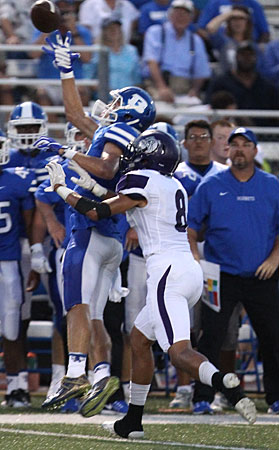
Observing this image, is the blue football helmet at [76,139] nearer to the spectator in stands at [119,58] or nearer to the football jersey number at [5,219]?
the football jersey number at [5,219]

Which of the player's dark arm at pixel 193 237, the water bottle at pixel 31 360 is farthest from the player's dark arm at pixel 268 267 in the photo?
the water bottle at pixel 31 360

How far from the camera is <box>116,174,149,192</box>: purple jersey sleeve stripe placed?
547 centimetres

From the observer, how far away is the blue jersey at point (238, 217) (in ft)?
23.3

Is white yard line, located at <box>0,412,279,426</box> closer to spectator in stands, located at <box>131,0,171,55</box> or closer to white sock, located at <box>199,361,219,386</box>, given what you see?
white sock, located at <box>199,361,219,386</box>

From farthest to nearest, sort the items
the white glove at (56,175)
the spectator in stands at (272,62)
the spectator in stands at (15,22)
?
1. the spectator in stands at (272,62)
2. the spectator in stands at (15,22)
3. the white glove at (56,175)

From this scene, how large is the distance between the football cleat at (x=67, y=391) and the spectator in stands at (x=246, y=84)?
5.04 metres

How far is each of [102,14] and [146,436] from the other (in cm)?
589

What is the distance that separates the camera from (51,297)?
297 inches

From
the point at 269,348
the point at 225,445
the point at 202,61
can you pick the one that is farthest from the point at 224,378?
the point at 202,61

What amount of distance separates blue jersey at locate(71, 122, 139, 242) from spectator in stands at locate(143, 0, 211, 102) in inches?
159

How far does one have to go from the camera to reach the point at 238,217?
7129 mm

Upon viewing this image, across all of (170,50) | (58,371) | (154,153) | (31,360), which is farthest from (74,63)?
(154,153)

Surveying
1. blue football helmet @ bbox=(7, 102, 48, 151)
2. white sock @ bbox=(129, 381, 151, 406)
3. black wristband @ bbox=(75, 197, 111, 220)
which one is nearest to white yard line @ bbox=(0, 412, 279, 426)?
white sock @ bbox=(129, 381, 151, 406)

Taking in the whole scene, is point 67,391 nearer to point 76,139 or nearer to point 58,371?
point 58,371
